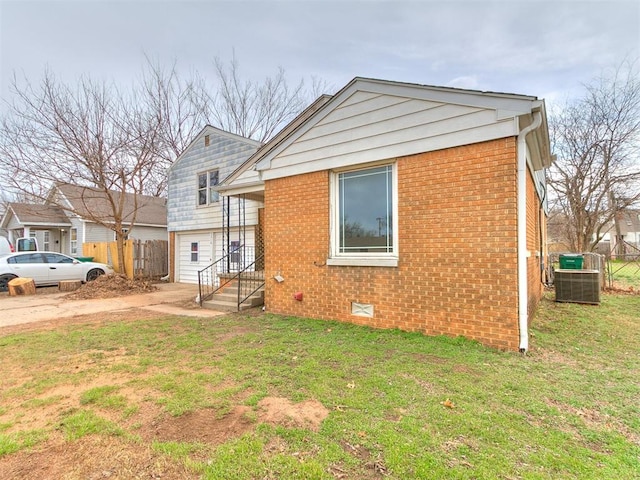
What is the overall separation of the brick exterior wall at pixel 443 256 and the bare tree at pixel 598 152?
13584mm

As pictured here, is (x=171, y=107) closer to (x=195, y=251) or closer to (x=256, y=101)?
(x=256, y=101)

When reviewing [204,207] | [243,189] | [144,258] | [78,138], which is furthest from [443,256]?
[144,258]

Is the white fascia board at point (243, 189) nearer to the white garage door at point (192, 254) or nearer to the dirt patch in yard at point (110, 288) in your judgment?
the white garage door at point (192, 254)

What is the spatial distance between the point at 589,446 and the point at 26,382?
545 centimetres

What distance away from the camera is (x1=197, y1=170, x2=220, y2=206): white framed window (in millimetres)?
13055

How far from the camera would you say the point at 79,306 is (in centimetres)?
897

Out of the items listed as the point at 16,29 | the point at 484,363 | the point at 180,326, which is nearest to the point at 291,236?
the point at 180,326

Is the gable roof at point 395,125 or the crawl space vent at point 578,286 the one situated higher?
the gable roof at point 395,125

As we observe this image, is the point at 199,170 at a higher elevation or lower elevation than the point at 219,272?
higher

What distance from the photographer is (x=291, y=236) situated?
668 cm

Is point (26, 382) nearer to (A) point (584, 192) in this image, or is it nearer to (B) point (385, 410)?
(B) point (385, 410)

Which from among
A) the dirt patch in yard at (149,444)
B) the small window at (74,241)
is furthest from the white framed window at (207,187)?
the small window at (74,241)

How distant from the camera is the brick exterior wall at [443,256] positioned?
4457 millimetres

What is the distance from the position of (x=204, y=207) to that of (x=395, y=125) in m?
9.74
